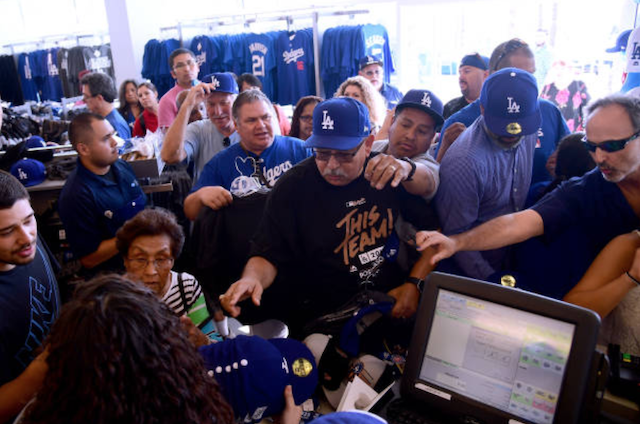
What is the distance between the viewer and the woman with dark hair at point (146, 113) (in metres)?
4.88

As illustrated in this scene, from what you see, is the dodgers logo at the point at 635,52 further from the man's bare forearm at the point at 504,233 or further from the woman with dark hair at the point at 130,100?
the woman with dark hair at the point at 130,100

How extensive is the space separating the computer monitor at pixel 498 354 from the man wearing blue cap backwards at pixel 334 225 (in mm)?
447

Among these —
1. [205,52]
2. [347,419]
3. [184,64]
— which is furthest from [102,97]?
[347,419]

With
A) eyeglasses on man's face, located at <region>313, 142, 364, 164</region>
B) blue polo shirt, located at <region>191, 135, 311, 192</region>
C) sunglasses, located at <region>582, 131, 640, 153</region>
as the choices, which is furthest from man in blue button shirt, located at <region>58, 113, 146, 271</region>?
sunglasses, located at <region>582, 131, 640, 153</region>

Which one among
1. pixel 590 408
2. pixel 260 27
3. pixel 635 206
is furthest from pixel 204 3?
pixel 590 408

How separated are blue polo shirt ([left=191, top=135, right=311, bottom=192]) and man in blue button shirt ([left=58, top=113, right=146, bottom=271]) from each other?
0.52m

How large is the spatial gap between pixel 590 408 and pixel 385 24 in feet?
20.7

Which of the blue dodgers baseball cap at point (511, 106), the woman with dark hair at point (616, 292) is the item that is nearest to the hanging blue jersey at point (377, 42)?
the blue dodgers baseball cap at point (511, 106)

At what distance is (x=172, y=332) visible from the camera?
90cm

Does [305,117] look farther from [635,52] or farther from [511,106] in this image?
[635,52]

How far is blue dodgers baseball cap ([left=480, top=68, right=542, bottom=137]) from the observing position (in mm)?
1902

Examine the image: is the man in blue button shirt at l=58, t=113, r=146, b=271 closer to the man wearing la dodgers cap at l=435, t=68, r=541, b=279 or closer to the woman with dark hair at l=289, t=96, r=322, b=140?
the woman with dark hair at l=289, t=96, r=322, b=140

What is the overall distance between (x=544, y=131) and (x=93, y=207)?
102 inches

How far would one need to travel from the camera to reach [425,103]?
7.27 feet
